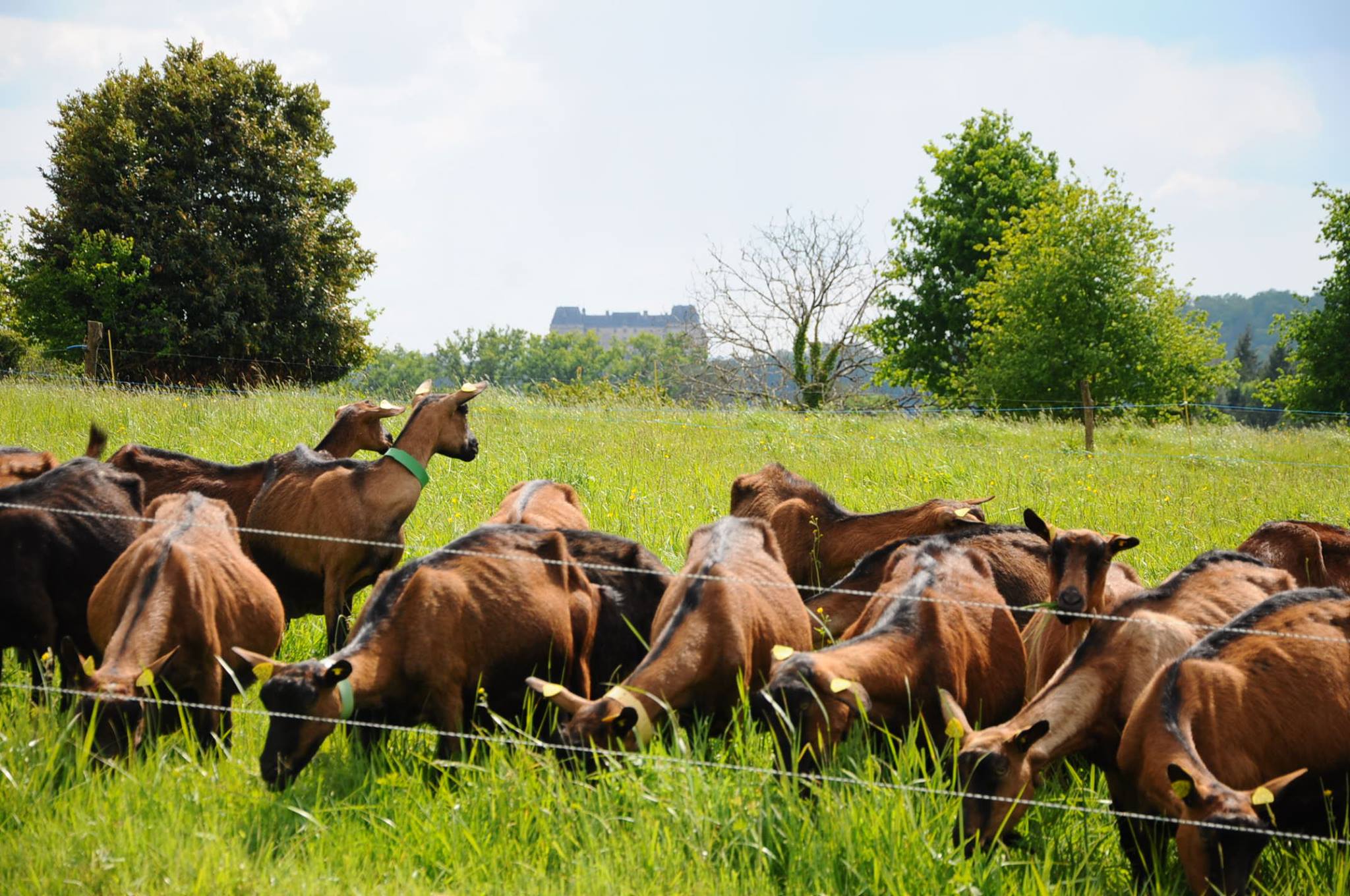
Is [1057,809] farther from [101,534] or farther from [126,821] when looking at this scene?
[101,534]

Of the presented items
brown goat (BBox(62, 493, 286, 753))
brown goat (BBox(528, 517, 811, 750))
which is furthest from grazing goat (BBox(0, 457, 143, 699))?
brown goat (BBox(528, 517, 811, 750))

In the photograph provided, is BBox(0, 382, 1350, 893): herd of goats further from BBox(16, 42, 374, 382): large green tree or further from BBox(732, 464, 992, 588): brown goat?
BBox(16, 42, 374, 382): large green tree

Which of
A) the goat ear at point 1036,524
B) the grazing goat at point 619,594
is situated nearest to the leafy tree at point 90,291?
the grazing goat at point 619,594

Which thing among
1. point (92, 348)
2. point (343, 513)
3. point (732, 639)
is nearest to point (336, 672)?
point (732, 639)

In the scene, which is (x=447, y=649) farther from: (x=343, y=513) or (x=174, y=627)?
(x=343, y=513)

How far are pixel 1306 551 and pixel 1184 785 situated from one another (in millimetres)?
4246

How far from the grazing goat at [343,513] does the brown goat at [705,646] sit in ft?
8.47

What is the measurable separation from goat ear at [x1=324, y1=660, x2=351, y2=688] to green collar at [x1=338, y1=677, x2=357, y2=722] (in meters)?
0.07

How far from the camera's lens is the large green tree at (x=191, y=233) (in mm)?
29625

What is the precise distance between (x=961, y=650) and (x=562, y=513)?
366cm

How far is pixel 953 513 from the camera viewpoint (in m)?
8.25

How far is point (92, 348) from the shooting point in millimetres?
20031

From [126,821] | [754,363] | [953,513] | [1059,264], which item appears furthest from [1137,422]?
[126,821]

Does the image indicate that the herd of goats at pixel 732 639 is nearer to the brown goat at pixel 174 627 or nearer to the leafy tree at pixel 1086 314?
the brown goat at pixel 174 627
